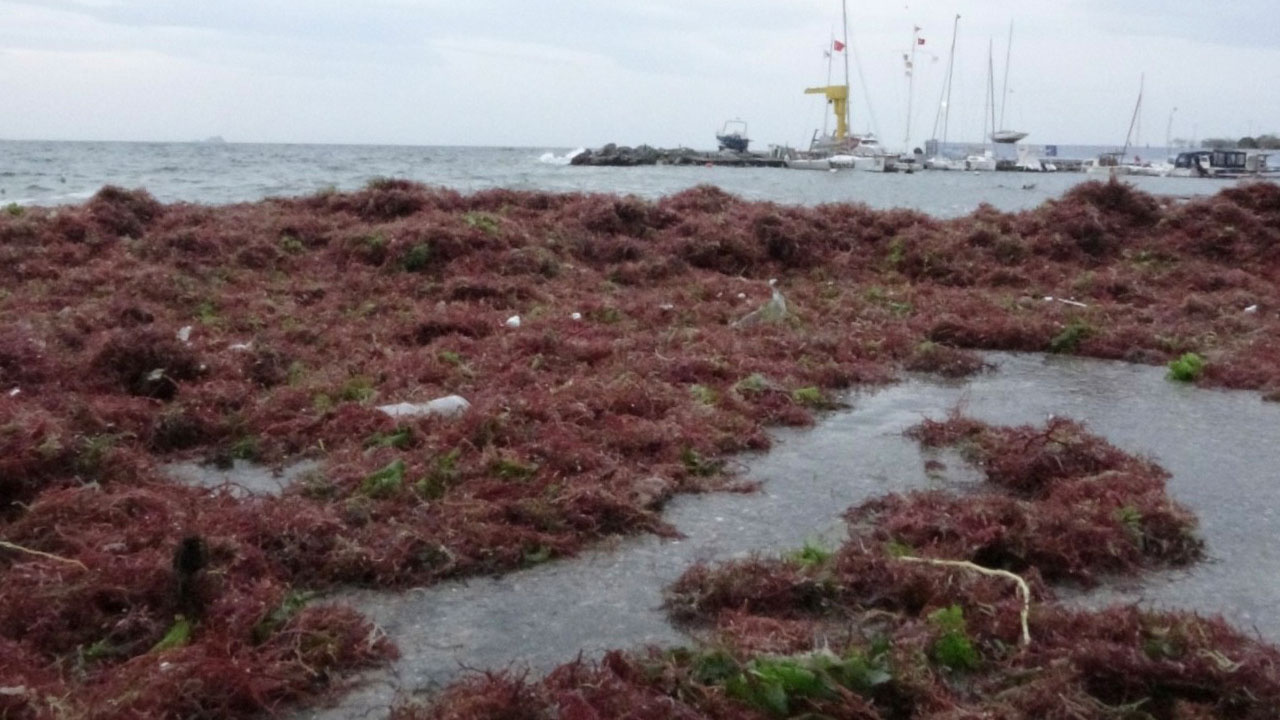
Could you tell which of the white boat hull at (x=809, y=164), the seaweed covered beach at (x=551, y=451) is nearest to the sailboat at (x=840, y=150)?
the white boat hull at (x=809, y=164)

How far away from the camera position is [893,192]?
159 ft

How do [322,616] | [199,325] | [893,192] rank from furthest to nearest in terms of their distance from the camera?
[893,192]
[199,325]
[322,616]

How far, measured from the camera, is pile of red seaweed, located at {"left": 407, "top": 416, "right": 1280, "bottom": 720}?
3.25 meters

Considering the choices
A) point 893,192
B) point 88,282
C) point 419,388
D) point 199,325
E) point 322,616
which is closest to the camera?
point 322,616

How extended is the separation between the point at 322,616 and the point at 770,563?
1.85 meters

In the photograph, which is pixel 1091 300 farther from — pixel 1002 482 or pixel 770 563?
pixel 770 563

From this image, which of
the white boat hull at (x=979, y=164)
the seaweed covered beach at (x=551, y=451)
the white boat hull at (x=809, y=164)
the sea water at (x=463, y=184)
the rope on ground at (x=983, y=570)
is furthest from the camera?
the white boat hull at (x=979, y=164)

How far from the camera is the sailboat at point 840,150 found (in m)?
74.2

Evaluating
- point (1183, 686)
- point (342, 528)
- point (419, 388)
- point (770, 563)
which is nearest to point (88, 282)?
point (419, 388)

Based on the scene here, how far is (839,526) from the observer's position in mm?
5070

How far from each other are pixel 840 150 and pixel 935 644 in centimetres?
7775

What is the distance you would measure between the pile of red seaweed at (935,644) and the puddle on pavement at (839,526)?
0.23 metres

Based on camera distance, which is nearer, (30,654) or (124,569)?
(30,654)

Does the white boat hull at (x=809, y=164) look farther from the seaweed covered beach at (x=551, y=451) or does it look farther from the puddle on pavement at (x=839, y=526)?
the puddle on pavement at (x=839, y=526)
